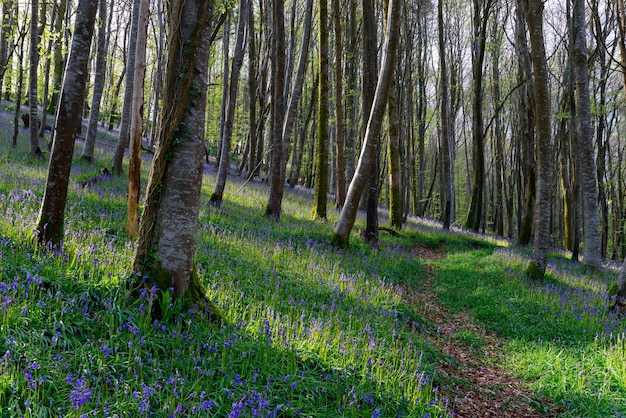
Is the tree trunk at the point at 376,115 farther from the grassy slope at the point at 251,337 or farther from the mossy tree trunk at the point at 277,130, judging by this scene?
the mossy tree trunk at the point at 277,130

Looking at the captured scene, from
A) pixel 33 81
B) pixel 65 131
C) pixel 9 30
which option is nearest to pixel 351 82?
pixel 33 81

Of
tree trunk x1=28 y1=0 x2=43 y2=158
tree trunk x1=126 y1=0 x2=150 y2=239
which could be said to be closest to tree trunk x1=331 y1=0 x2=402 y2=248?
tree trunk x1=126 y1=0 x2=150 y2=239

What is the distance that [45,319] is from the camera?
3.16 metres

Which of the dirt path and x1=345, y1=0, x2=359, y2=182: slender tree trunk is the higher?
x1=345, y1=0, x2=359, y2=182: slender tree trunk

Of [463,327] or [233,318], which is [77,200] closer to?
[233,318]

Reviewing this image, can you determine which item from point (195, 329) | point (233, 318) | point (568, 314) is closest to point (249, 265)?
point (233, 318)

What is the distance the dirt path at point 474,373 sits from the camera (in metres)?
4.18

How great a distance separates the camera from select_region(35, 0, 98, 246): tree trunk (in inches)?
179

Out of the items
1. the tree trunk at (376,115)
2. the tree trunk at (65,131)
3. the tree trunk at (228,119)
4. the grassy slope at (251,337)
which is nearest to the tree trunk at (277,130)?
the tree trunk at (228,119)

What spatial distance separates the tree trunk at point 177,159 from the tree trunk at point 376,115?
238 inches

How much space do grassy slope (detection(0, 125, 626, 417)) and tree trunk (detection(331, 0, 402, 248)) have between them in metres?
1.62

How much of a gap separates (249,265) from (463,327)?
3.86 meters

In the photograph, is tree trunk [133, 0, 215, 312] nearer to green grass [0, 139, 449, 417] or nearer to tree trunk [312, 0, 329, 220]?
green grass [0, 139, 449, 417]

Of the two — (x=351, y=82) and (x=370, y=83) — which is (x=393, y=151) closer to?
(x=370, y=83)
